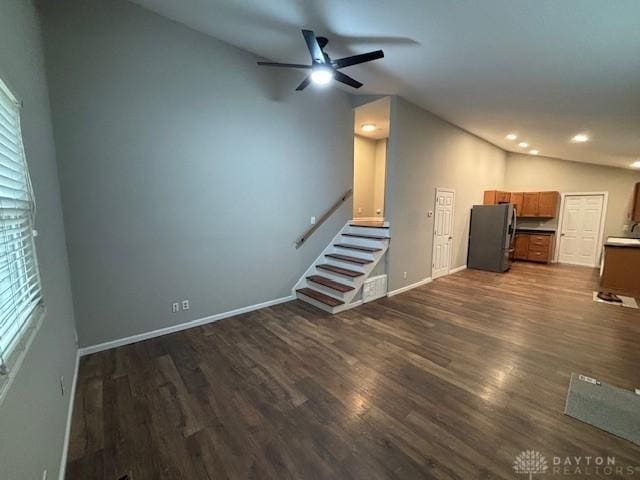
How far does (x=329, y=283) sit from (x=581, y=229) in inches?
315

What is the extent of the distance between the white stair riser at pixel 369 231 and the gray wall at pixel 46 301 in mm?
4180

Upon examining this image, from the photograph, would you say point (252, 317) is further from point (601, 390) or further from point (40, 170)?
point (601, 390)

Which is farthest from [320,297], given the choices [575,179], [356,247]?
[575,179]

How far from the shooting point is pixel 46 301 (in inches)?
68.4

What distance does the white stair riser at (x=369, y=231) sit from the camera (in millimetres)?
4708

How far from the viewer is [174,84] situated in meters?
3.18

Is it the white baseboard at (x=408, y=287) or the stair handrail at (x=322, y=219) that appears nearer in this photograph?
the stair handrail at (x=322, y=219)

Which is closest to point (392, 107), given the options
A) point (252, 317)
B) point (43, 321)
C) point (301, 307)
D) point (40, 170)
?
point (301, 307)

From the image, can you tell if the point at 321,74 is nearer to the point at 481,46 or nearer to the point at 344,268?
the point at 481,46

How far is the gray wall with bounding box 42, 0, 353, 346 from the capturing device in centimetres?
270

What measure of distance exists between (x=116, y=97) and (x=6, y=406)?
3.06m

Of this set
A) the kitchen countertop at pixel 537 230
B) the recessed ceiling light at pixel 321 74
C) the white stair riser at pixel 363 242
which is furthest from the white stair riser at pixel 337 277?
the kitchen countertop at pixel 537 230

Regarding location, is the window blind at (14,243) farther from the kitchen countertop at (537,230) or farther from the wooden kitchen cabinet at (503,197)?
the kitchen countertop at (537,230)

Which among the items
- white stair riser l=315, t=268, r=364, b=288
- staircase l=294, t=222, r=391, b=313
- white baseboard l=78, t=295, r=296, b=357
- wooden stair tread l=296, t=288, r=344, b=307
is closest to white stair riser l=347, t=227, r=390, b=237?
staircase l=294, t=222, r=391, b=313
